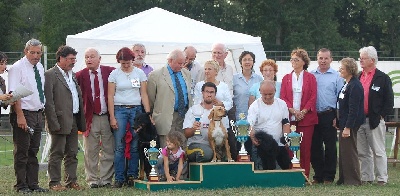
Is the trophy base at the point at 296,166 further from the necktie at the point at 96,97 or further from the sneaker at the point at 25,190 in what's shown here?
the sneaker at the point at 25,190

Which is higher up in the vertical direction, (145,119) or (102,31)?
(102,31)

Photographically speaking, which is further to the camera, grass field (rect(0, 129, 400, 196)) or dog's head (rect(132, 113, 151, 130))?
dog's head (rect(132, 113, 151, 130))

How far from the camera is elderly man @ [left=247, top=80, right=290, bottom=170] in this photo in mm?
10555

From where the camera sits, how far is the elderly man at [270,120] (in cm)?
1055

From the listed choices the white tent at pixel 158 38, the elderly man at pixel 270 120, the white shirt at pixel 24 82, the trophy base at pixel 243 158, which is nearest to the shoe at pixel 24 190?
the white shirt at pixel 24 82

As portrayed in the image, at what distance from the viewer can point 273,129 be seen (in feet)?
34.7

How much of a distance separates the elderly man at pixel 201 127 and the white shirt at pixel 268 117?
0.45m

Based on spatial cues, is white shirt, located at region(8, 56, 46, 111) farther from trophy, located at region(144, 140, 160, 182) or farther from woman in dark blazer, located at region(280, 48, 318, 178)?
woman in dark blazer, located at region(280, 48, 318, 178)

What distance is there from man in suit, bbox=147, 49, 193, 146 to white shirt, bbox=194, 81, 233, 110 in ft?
0.50

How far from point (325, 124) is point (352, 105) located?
0.69 meters

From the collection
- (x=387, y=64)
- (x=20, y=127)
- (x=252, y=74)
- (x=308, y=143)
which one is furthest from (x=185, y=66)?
(x=387, y=64)

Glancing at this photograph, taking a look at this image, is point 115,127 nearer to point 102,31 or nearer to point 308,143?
point 308,143

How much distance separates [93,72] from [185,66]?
1242mm

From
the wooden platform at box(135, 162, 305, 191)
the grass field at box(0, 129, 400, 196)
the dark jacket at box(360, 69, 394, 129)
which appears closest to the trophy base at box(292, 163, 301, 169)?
the wooden platform at box(135, 162, 305, 191)
